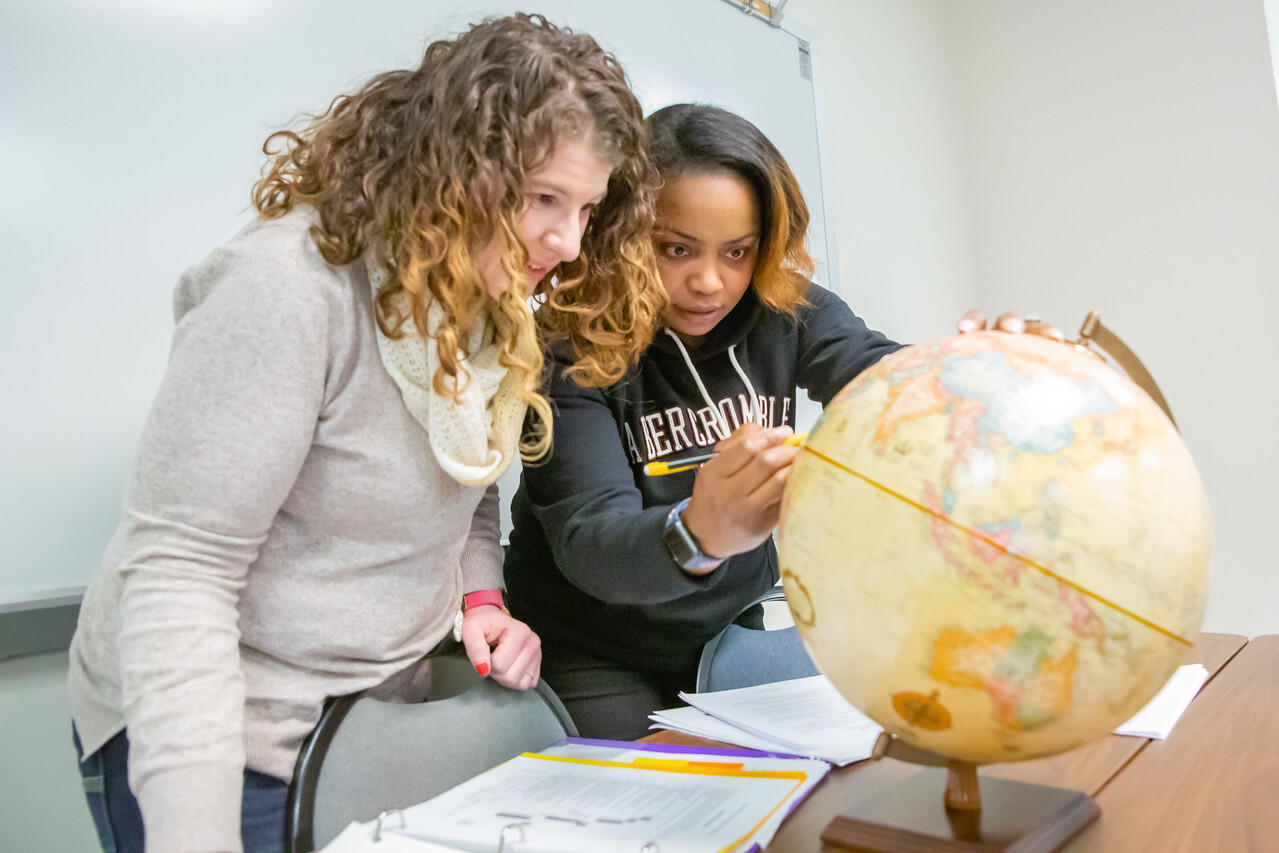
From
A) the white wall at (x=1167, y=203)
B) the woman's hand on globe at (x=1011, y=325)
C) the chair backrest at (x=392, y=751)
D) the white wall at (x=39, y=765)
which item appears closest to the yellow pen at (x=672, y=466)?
the chair backrest at (x=392, y=751)

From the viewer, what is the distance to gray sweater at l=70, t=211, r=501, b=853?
0.65m

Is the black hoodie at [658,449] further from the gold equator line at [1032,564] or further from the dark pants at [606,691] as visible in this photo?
the gold equator line at [1032,564]

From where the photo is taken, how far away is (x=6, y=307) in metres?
1.00

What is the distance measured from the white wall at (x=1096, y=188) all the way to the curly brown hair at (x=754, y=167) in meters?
1.28

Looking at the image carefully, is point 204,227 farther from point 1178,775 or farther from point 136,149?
point 1178,775

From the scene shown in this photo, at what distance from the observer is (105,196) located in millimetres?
1086

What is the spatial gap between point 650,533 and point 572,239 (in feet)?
0.96

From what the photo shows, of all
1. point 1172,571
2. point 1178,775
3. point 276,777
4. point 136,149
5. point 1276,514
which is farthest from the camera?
point 1276,514

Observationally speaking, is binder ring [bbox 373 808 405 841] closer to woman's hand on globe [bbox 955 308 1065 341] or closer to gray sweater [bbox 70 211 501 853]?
gray sweater [bbox 70 211 501 853]

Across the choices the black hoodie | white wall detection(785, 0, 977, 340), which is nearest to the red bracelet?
the black hoodie

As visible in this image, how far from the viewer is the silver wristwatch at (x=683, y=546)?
804mm

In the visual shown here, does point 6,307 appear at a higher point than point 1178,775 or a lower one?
higher

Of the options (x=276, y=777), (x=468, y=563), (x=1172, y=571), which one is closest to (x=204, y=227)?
(x=468, y=563)

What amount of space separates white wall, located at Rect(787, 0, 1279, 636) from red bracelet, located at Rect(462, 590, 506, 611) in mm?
1659
